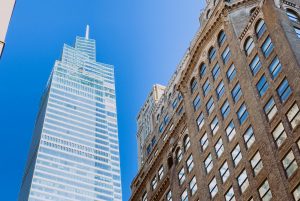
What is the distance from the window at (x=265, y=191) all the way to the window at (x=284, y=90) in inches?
269

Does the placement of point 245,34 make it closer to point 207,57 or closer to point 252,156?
point 207,57

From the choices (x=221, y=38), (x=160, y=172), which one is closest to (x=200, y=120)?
(x=221, y=38)

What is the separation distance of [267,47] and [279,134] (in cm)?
1018

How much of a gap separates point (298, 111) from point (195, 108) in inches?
797

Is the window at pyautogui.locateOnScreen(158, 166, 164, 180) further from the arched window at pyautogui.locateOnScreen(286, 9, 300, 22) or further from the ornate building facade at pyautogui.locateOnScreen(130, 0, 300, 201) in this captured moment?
the arched window at pyautogui.locateOnScreen(286, 9, 300, 22)

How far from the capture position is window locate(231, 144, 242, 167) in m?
47.7

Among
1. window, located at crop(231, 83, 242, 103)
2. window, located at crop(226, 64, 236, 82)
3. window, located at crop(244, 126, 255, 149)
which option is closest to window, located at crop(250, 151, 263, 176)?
window, located at crop(244, 126, 255, 149)

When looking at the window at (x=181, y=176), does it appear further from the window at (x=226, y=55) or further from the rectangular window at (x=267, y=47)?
the rectangular window at (x=267, y=47)

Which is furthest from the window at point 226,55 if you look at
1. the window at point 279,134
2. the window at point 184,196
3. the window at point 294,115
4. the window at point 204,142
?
the window at point 294,115

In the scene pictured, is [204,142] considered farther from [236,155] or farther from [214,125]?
[236,155]

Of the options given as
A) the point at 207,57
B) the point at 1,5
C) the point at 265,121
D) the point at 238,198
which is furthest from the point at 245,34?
the point at 1,5

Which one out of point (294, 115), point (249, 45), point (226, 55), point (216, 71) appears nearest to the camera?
point (294, 115)

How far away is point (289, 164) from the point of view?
40469mm

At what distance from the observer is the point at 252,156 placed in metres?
45.4
